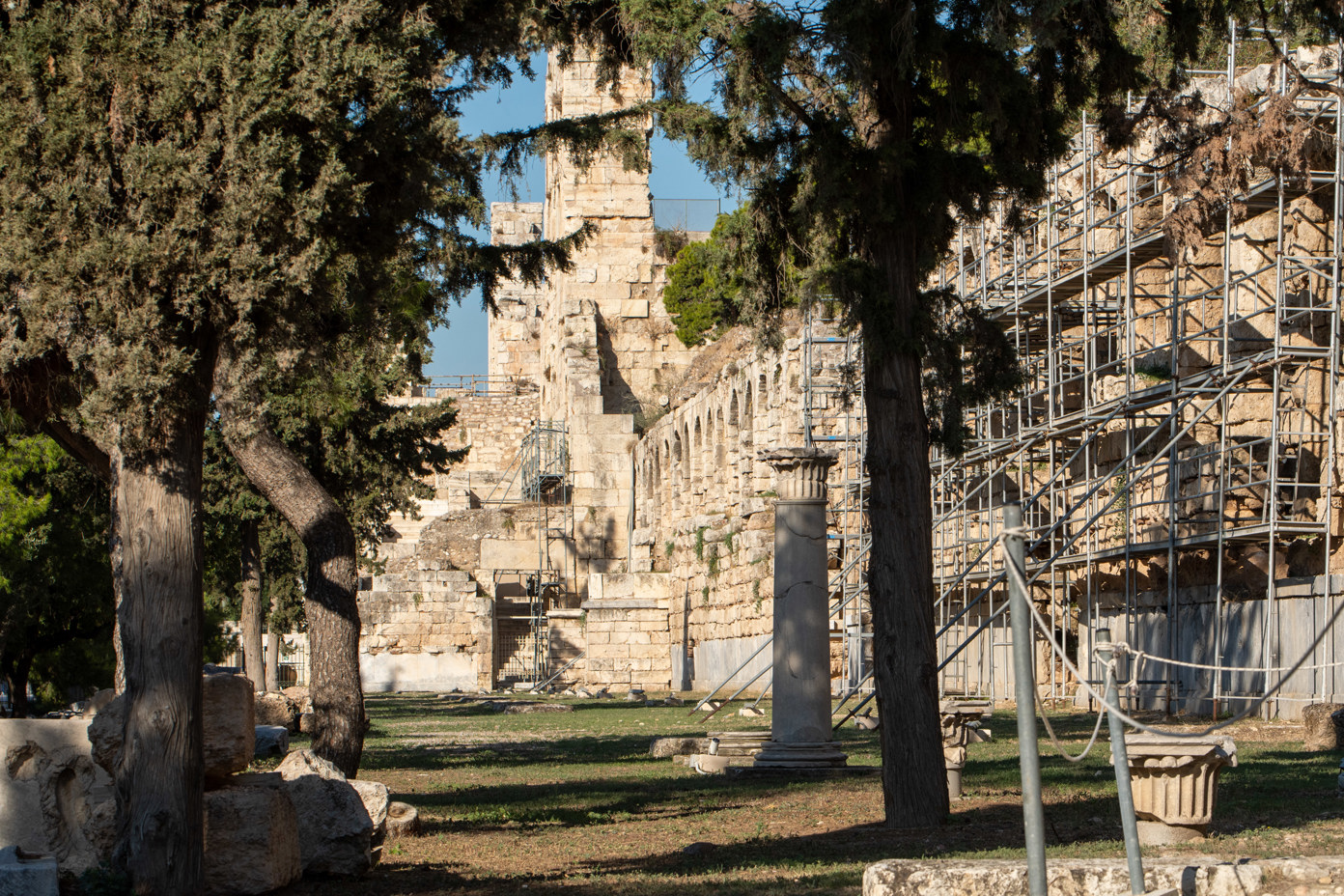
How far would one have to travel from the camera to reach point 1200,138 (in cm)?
1045

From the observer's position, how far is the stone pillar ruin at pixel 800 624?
1327cm

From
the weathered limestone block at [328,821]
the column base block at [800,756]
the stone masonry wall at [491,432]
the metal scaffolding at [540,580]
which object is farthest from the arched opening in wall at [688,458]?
the weathered limestone block at [328,821]

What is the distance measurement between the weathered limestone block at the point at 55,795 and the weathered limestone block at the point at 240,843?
22.3 inches

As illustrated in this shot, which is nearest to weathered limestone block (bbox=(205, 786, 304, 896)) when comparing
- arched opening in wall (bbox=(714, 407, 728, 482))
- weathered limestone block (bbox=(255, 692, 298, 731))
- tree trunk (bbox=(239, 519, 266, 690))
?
weathered limestone block (bbox=(255, 692, 298, 731))

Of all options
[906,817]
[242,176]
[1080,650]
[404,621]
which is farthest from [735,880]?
[404,621]

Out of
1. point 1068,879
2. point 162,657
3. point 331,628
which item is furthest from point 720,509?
point 1068,879

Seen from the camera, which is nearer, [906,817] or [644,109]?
[906,817]

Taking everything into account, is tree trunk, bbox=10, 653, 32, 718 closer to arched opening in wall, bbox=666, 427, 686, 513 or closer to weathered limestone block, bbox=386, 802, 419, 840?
arched opening in wall, bbox=666, 427, 686, 513

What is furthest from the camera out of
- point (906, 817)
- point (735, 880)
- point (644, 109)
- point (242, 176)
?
point (644, 109)

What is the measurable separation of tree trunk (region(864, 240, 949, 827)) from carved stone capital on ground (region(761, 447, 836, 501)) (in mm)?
4683

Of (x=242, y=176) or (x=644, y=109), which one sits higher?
(x=644, y=109)

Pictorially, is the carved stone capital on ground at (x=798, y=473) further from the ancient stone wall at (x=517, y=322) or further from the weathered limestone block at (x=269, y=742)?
the ancient stone wall at (x=517, y=322)

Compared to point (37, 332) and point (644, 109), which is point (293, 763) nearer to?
point (37, 332)

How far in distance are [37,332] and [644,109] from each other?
239 inches
